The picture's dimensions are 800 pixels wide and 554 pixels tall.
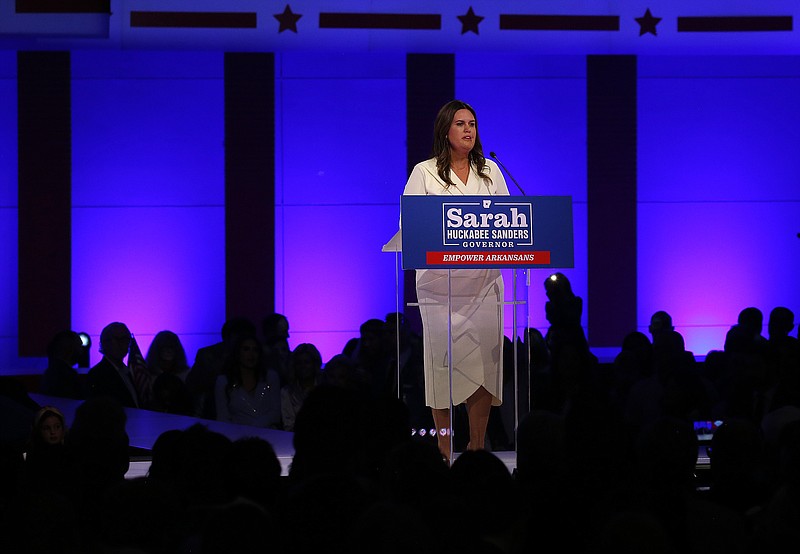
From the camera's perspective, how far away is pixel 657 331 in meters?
7.73

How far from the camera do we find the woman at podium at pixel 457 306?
417cm

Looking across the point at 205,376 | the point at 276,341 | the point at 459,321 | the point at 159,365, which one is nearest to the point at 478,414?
the point at 459,321

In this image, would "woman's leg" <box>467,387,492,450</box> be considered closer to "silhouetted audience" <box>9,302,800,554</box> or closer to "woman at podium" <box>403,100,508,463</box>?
"woman at podium" <box>403,100,508,463</box>

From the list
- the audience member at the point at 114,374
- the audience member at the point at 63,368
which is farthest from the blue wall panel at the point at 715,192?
the audience member at the point at 63,368

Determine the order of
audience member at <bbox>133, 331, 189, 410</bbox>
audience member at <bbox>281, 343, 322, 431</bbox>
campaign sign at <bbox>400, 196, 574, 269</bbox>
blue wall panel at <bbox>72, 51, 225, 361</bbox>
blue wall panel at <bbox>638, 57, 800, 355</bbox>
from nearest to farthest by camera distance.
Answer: campaign sign at <bbox>400, 196, 574, 269</bbox>
audience member at <bbox>281, 343, 322, 431</bbox>
audience member at <bbox>133, 331, 189, 410</bbox>
blue wall panel at <bbox>72, 51, 225, 361</bbox>
blue wall panel at <bbox>638, 57, 800, 355</bbox>

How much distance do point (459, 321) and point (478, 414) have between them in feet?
1.26

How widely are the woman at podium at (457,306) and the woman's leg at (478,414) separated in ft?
0.03

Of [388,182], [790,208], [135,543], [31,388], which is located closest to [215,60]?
[388,182]

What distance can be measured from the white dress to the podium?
21 cm

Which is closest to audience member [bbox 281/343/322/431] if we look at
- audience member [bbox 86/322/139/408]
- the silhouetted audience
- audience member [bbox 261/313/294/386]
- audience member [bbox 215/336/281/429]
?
audience member [bbox 215/336/281/429]

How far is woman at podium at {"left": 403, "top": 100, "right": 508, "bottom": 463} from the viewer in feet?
13.7

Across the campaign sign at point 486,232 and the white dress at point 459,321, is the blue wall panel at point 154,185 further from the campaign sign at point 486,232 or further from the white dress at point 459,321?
the campaign sign at point 486,232

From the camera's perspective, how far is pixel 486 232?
3.95 m

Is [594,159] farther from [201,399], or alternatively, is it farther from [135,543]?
[135,543]
